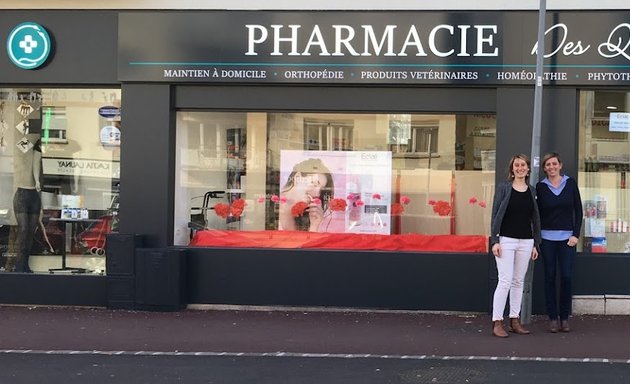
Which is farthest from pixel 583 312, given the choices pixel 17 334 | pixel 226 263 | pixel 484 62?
pixel 17 334

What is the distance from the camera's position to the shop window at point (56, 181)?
9492mm

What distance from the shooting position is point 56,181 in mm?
9555

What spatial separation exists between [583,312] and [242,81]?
4.76 metres

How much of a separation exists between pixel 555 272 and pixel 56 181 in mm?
6055

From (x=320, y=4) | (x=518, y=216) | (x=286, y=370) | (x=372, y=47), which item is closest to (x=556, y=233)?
(x=518, y=216)

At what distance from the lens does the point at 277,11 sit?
893 cm

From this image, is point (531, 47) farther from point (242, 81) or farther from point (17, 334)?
point (17, 334)

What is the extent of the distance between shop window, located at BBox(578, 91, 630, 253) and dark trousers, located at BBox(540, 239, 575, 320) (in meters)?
1.35

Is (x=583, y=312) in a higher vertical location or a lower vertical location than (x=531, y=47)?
lower

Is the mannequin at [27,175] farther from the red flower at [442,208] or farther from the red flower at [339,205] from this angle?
the red flower at [442,208]

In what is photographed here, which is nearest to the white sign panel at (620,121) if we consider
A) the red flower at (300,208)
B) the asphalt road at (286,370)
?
the asphalt road at (286,370)

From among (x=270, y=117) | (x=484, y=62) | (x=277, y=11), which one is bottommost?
(x=270, y=117)

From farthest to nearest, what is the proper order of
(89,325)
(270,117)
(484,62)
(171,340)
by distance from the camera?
(270,117)
(484,62)
(89,325)
(171,340)

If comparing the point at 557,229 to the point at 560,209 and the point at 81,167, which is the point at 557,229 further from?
the point at 81,167
